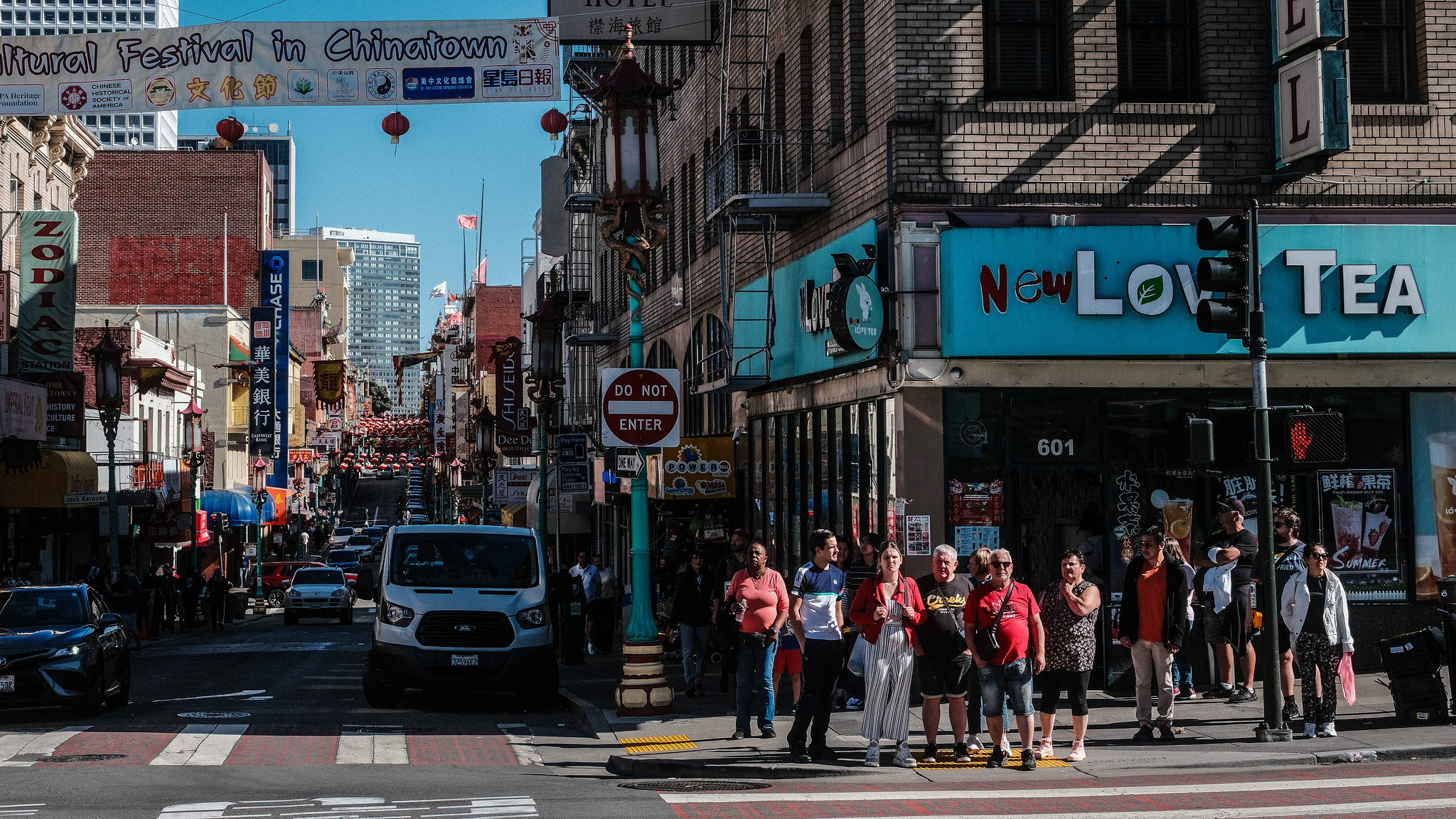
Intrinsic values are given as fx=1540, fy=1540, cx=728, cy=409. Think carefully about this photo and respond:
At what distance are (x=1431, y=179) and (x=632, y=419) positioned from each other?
9.31m

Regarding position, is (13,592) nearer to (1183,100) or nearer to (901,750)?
(901,750)

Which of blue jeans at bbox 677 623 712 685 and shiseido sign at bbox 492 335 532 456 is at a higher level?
shiseido sign at bbox 492 335 532 456

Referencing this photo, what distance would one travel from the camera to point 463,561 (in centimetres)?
1831

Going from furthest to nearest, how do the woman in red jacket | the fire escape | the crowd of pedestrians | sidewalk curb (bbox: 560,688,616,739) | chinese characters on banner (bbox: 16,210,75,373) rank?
chinese characters on banner (bbox: 16,210,75,373)
the fire escape
sidewalk curb (bbox: 560,688,616,739)
the woman in red jacket
the crowd of pedestrians

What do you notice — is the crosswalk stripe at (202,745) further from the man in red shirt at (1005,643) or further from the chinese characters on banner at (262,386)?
the chinese characters on banner at (262,386)

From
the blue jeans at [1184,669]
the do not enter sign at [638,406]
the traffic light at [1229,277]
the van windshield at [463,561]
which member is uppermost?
the traffic light at [1229,277]

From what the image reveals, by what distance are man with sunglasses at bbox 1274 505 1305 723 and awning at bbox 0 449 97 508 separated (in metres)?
27.5

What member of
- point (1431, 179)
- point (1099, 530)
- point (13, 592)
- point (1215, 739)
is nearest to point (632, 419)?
point (1099, 530)

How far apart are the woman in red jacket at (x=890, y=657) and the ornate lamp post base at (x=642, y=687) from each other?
3700mm

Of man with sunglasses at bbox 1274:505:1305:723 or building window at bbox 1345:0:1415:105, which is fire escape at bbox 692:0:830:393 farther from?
man with sunglasses at bbox 1274:505:1305:723

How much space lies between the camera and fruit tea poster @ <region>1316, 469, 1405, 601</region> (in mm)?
17031

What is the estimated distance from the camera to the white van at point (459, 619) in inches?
671

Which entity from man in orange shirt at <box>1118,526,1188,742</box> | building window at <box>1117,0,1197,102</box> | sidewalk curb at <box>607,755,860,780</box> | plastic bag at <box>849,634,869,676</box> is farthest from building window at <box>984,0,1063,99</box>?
sidewalk curb at <box>607,755,860,780</box>

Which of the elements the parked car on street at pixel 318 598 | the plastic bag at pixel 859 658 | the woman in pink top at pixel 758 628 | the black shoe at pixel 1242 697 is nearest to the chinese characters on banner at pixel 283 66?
the woman in pink top at pixel 758 628
